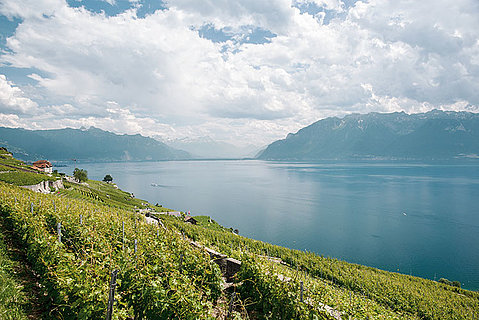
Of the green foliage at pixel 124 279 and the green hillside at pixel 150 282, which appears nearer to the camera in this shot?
the green foliage at pixel 124 279

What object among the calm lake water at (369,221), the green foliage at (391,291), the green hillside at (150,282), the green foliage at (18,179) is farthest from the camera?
the calm lake water at (369,221)

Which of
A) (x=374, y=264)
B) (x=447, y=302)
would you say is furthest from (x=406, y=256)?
(x=447, y=302)

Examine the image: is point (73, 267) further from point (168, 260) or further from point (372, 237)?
point (372, 237)

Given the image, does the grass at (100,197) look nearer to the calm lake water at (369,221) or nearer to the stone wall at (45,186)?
the stone wall at (45,186)

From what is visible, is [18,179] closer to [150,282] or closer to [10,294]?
[10,294]

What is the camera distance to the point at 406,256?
40594 millimetres

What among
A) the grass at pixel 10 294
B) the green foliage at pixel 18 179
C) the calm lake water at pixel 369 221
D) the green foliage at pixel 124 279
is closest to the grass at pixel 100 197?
the green foliage at pixel 18 179

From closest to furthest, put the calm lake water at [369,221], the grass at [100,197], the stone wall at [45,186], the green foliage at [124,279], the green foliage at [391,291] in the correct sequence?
the green foliage at [124,279]
the green foliage at [391,291]
the stone wall at [45,186]
the grass at [100,197]
the calm lake water at [369,221]

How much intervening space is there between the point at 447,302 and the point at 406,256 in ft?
72.4

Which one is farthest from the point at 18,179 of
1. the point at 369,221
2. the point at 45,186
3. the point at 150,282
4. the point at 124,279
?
the point at 369,221

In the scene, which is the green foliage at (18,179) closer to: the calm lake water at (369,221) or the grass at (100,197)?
the grass at (100,197)

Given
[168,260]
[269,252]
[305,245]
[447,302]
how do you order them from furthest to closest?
[305,245] → [269,252] → [447,302] → [168,260]

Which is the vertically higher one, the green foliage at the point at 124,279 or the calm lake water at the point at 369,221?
the green foliage at the point at 124,279

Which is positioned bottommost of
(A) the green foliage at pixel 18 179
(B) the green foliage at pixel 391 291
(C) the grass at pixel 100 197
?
(B) the green foliage at pixel 391 291
